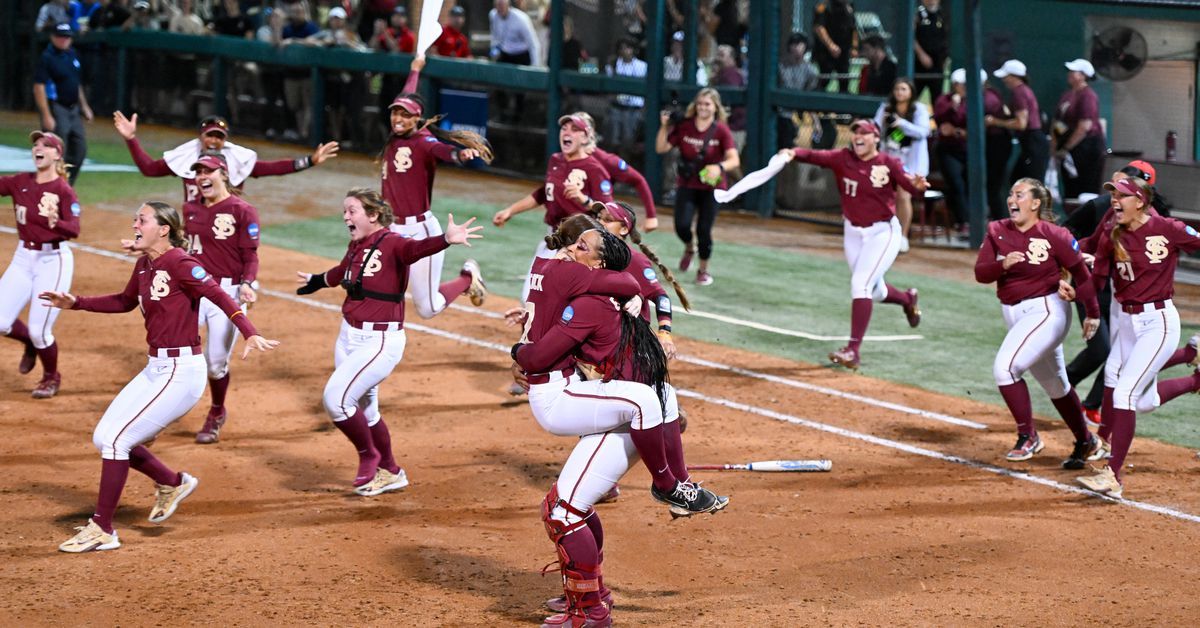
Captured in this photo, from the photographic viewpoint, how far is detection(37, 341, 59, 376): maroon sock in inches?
420

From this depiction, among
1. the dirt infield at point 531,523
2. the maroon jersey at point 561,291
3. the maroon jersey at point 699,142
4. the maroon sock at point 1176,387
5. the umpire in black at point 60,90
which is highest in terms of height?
the umpire in black at point 60,90

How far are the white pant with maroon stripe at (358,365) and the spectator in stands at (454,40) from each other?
16.2 metres

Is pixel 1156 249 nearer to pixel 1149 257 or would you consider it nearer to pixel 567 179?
pixel 1149 257

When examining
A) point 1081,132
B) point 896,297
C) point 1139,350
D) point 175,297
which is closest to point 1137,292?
point 1139,350

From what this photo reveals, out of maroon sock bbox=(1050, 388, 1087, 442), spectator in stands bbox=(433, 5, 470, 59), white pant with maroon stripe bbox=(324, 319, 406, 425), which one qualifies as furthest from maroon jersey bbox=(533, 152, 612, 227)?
spectator in stands bbox=(433, 5, 470, 59)

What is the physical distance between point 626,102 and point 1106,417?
13084 millimetres

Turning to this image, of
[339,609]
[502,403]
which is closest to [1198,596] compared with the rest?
[339,609]

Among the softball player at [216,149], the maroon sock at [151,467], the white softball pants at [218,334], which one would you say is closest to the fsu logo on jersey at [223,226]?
the white softball pants at [218,334]

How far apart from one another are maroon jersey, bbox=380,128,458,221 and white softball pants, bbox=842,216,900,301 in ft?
12.7

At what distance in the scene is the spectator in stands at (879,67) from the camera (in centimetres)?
1875

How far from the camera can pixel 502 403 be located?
11.0 m

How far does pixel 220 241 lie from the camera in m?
9.52

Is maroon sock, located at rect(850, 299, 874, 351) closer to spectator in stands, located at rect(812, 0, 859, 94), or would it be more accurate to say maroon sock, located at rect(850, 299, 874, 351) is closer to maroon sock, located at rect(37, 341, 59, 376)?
maroon sock, located at rect(37, 341, 59, 376)

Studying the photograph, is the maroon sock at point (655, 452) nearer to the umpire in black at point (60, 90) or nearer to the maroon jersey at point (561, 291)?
the maroon jersey at point (561, 291)
